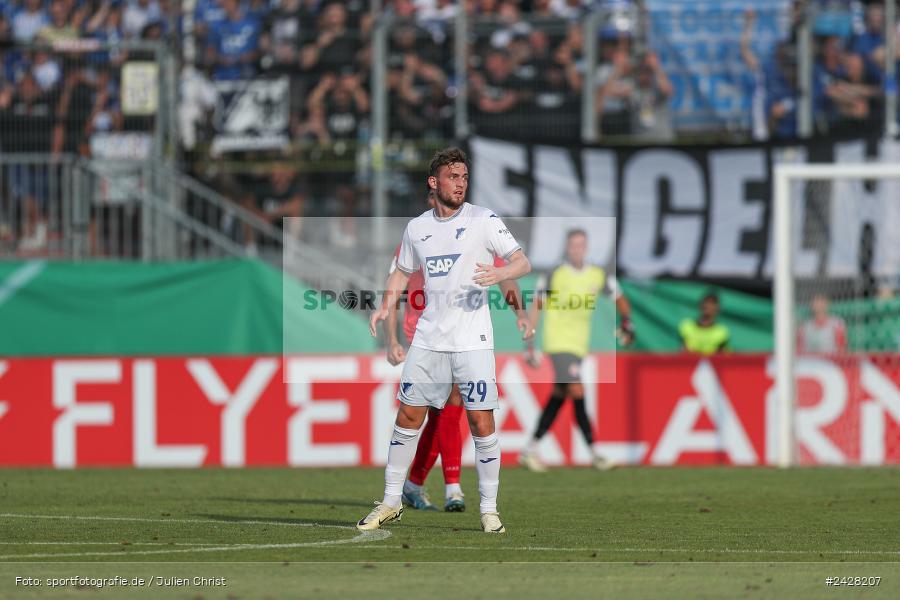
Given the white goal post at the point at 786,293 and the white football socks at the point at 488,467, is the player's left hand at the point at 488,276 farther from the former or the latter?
the white goal post at the point at 786,293

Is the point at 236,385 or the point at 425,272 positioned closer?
the point at 425,272

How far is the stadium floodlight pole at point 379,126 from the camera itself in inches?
780

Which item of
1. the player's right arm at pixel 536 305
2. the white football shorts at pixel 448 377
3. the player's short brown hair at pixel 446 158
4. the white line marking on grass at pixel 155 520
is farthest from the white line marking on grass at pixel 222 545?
the player's right arm at pixel 536 305

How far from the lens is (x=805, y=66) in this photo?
19938 mm

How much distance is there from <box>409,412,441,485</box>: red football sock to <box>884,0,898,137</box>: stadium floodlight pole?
9574 millimetres

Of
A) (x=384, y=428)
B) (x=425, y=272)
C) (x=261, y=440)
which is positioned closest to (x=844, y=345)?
(x=384, y=428)

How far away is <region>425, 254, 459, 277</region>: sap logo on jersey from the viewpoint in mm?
10227

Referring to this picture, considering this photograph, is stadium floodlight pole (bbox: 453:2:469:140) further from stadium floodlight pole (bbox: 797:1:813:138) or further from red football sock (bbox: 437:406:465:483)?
red football sock (bbox: 437:406:465:483)

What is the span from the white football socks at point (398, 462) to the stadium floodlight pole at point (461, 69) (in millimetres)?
10341

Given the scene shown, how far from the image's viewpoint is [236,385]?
1833cm

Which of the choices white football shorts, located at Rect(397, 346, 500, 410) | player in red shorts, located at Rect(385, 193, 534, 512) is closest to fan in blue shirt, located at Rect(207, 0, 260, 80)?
player in red shorts, located at Rect(385, 193, 534, 512)

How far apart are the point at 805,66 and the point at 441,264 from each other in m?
11.0

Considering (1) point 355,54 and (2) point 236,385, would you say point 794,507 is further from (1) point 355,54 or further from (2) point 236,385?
(1) point 355,54

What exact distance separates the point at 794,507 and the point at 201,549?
520 cm
